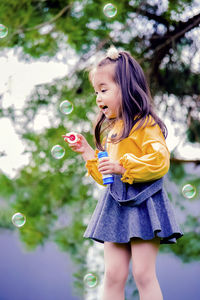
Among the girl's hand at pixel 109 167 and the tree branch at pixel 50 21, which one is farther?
the tree branch at pixel 50 21

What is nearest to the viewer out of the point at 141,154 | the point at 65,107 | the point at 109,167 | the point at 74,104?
the point at 109,167

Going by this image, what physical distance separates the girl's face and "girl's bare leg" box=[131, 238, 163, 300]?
0.43 meters

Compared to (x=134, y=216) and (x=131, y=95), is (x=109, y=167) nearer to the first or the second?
(x=134, y=216)

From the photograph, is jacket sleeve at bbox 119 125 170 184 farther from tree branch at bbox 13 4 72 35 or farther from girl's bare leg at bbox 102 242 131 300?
tree branch at bbox 13 4 72 35

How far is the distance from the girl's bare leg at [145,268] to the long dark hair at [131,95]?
1.11 ft

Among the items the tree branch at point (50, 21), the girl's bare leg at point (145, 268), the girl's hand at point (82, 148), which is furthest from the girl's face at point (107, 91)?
the tree branch at point (50, 21)

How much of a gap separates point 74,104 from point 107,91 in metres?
1.32

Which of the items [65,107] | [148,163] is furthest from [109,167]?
[65,107]

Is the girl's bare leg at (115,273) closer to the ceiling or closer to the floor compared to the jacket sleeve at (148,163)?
closer to the floor

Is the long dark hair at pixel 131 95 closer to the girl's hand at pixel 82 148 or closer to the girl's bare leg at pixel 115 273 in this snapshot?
the girl's hand at pixel 82 148

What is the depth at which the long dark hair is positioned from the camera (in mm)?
1476

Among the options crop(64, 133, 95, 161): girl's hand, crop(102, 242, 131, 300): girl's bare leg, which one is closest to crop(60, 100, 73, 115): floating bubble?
crop(64, 133, 95, 161): girl's hand

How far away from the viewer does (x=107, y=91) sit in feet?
4.94

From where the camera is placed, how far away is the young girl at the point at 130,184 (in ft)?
4.47
